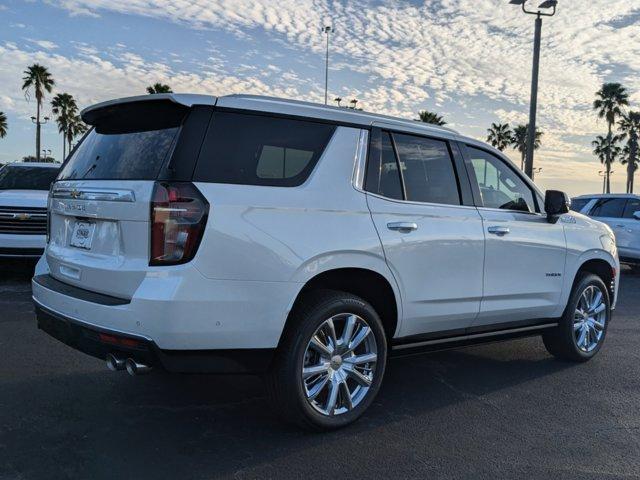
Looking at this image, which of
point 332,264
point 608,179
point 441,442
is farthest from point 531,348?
point 608,179

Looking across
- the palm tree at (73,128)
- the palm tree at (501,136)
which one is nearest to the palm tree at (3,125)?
the palm tree at (73,128)

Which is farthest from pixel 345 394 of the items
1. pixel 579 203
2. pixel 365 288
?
pixel 579 203

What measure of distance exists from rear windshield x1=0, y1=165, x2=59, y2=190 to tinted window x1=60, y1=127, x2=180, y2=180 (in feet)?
19.6

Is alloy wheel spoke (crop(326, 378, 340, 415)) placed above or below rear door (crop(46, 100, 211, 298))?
below

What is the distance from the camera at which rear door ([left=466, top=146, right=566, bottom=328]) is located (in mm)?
4465

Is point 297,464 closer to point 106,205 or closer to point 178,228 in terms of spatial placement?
point 178,228

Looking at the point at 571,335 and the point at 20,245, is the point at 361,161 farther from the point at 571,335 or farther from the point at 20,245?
the point at 20,245

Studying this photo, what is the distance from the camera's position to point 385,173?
12.8 feet

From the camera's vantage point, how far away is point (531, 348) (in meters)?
5.90

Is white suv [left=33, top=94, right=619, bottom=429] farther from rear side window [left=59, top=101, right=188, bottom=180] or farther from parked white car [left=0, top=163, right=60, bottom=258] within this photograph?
parked white car [left=0, top=163, right=60, bottom=258]

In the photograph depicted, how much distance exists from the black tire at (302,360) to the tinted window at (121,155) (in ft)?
3.76

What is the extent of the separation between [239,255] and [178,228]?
0.34 metres

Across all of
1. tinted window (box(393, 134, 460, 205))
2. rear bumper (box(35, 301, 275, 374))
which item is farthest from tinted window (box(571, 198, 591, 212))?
rear bumper (box(35, 301, 275, 374))

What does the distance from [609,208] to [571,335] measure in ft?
28.4
